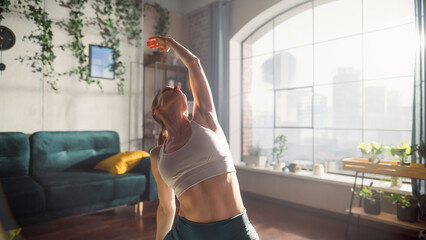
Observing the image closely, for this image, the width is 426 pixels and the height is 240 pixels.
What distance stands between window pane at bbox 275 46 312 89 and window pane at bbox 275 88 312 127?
11 cm

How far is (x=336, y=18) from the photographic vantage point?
3730 millimetres

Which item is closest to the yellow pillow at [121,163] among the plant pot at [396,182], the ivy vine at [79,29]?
the ivy vine at [79,29]

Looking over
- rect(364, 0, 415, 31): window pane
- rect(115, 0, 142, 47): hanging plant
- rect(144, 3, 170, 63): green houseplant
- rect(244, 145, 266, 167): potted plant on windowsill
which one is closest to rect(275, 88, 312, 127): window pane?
rect(244, 145, 266, 167): potted plant on windowsill

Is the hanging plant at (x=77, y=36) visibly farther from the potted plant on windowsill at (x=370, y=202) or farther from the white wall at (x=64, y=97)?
the potted plant on windowsill at (x=370, y=202)

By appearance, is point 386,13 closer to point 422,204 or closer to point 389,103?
point 389,103

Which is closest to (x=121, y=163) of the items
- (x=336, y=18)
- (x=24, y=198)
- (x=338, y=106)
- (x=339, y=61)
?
(x=24, y=198)

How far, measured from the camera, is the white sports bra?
2.96ft

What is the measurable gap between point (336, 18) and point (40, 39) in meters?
3.62

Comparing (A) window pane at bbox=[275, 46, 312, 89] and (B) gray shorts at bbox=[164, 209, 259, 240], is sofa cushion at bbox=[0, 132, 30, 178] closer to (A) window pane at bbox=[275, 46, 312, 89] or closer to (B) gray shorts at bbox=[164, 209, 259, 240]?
(B) gray shorts at bbox=[164, 209, 259, 240]

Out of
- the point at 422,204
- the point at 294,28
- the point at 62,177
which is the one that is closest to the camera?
the point at 422,204

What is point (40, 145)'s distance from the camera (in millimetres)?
3352

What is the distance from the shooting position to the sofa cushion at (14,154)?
3.09m

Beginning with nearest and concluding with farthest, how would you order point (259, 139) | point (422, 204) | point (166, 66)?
1. point (422, 204)
2. point (259, 139)
3. point (166, 66)

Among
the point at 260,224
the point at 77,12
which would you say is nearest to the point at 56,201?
the point at 260,224
